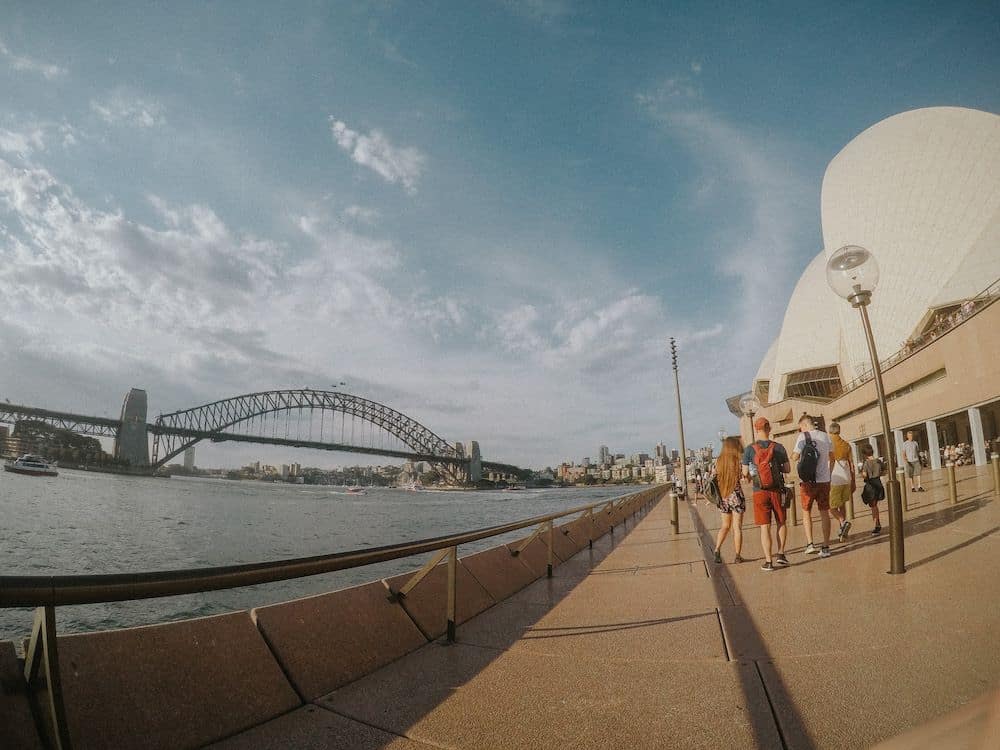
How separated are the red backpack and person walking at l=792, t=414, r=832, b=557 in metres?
0.46

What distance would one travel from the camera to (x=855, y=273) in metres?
6.12

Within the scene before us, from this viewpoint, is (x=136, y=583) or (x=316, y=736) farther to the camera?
(x=316, y=736)

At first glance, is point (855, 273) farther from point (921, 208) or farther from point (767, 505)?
point (921, 208)

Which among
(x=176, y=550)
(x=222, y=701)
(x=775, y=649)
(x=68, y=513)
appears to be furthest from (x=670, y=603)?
(x=68, y=513)

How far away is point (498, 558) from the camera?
559 centimetres

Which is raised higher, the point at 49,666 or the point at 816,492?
the point at 816,492

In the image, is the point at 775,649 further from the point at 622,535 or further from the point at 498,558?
the point at 622,535

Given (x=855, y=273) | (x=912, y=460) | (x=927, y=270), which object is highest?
(x=927, y=270)

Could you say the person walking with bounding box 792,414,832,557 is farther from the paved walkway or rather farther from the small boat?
the small boat

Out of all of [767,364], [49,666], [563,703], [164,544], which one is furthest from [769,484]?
[767,364]

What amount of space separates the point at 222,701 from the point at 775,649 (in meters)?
3.19

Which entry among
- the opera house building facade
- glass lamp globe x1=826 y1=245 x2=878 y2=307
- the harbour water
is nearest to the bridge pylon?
the harbour water

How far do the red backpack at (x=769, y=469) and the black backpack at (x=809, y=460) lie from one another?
0.43 meters

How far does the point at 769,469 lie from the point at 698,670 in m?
3.55
